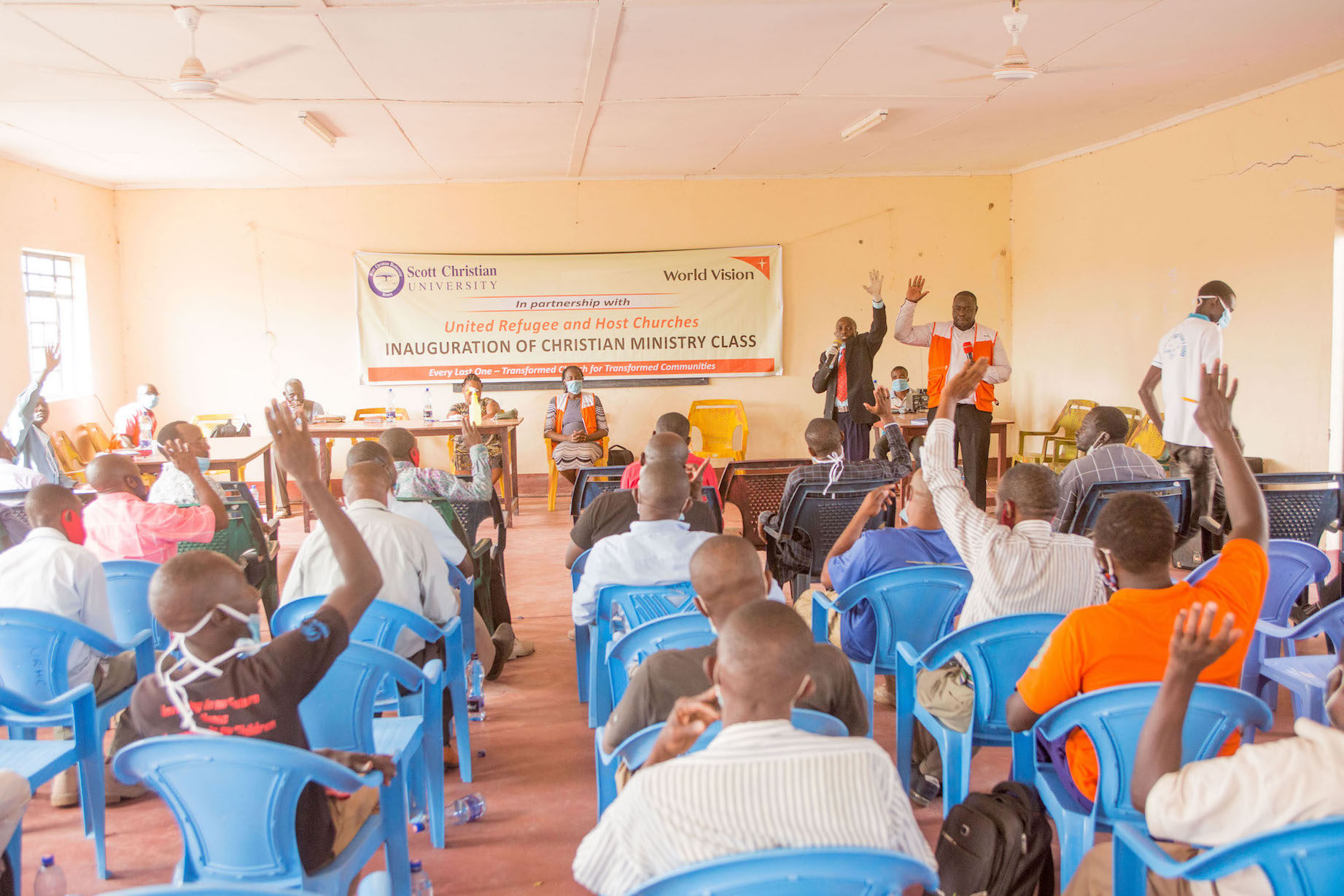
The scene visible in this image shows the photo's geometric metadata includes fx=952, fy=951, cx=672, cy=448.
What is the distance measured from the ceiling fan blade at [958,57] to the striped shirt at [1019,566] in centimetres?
342

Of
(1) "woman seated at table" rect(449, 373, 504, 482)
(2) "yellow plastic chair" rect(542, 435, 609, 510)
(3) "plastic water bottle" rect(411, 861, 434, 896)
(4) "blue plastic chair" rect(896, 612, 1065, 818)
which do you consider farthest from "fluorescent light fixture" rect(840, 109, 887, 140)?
(3) "plastic water bottle" rect(411, 861, 434, 896)

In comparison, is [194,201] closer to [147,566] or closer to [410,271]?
[410,271]

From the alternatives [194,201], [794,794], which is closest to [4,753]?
[794,794]

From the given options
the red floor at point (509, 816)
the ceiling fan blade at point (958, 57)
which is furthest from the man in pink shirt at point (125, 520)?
the ceiling fan blade at point (958, 57)

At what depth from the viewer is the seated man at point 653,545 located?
2.99m

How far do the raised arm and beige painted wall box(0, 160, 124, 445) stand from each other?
683cm

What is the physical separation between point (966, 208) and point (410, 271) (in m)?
5.54

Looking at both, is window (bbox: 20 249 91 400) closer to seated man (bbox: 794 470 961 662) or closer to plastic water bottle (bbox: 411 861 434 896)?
plastic water bottle (bbox: 411 861 434 896)

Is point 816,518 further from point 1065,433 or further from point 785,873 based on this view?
point 1065,433

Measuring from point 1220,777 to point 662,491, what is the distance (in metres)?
1.84

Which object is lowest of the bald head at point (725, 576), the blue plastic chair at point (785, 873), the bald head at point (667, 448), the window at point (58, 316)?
the blue plastic chair at point (785, 873)

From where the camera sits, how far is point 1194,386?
5.17m

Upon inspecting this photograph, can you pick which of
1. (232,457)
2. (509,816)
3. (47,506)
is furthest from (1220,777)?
(232,457)

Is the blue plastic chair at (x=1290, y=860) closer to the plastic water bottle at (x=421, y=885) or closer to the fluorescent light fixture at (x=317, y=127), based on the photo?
the plastic water bottle at (x=421, y=885)
